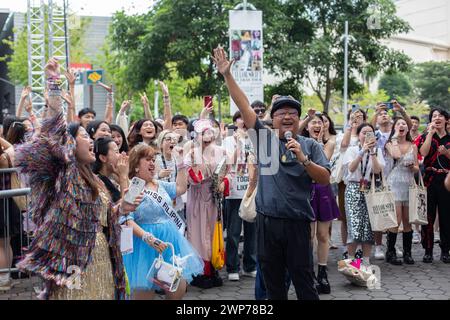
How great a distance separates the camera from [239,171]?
23.7ft

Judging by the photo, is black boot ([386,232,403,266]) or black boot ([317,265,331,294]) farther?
black boot ([386,232,403,266])

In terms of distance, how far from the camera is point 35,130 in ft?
11.7

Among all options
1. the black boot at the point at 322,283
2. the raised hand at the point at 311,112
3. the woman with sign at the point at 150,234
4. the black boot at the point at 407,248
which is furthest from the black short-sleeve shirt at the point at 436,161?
the woman with sign at the point at 150,234

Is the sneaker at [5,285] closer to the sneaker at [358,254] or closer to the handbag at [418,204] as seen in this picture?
the sneaker at [358,254]

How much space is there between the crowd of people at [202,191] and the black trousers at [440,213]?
0.05ft

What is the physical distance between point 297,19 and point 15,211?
1859 cm

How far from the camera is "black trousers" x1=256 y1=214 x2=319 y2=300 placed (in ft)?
14.5

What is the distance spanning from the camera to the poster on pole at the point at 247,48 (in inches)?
490

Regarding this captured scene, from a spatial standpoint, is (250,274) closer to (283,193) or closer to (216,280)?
(216,280)

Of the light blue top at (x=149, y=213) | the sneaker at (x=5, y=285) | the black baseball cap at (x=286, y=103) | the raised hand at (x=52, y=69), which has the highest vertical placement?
the raised hand at (x=52, y=69)

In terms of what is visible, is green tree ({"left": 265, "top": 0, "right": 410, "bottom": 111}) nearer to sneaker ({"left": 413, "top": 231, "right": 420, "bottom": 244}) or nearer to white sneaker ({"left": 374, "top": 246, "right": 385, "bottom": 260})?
sneaker ({"left": 413, "top": 231, "right": 420, "bottom": 244})

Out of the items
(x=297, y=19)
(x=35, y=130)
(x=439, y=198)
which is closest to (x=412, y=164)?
(x=439, y=198)

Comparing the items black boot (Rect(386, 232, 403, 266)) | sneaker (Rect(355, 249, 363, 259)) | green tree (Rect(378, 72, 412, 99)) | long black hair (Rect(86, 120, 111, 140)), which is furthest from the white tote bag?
green tree (Rect(378, 72, 412, 99))

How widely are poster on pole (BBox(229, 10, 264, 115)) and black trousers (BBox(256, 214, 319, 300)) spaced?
26.6 feet
